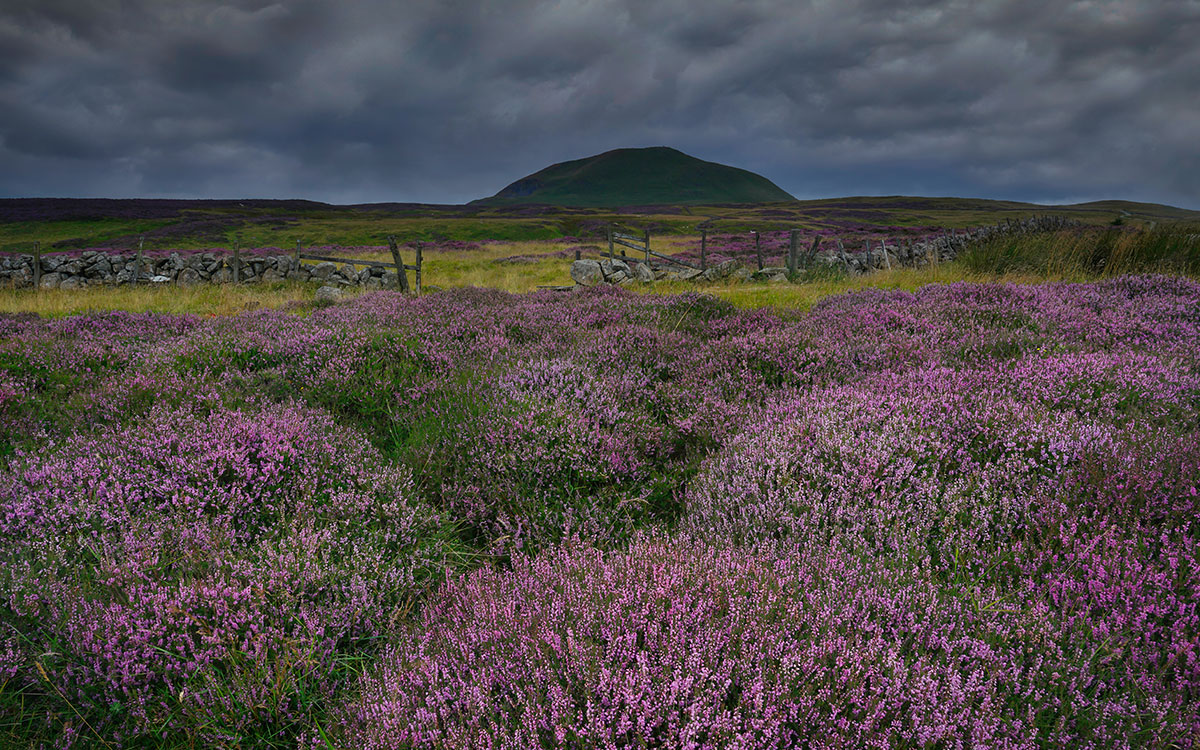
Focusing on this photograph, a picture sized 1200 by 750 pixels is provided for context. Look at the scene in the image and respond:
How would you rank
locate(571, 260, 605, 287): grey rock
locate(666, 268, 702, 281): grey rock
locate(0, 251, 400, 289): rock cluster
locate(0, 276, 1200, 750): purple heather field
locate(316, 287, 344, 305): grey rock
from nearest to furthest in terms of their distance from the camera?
locate(0, 276, 1200, 750): purple heather field
locate(316, 287, 344, 305): grey rock
locate(666, 268, 702, 281): grey rock
locate(571, 260, 605, 287): grey rock
locate(0, 251, 400, 289): rock cluster

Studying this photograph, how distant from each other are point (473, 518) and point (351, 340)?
11.8 feet

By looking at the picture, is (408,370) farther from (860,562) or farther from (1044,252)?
(1044,252)

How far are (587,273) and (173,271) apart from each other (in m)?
16.4

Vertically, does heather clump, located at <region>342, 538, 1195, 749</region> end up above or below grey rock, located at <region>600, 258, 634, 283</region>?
below

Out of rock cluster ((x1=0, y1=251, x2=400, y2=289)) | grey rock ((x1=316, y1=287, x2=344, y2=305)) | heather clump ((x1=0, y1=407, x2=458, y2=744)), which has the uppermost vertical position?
rock cluster ((x1=0, y1=251, x2=400, y2=289))

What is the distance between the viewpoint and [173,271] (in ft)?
73.2

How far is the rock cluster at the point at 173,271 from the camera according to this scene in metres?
21.2

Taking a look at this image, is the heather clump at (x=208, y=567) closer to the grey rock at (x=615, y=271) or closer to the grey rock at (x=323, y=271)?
the grey rock at (x=615, y=271)

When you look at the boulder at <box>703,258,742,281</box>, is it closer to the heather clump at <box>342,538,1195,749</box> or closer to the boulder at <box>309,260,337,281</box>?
the boulder at <box>309,260,337,281</box>

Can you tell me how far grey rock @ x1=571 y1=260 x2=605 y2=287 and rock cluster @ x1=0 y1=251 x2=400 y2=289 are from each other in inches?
263

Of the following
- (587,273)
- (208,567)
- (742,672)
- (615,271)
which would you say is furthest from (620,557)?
(615,271)

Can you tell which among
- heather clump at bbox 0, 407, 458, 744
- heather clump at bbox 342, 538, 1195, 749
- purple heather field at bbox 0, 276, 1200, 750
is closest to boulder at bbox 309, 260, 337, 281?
purple heather field at bbox 0, 276, 1200, 750

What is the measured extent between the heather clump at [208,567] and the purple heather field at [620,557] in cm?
2

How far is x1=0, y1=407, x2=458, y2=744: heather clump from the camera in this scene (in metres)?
2.21
